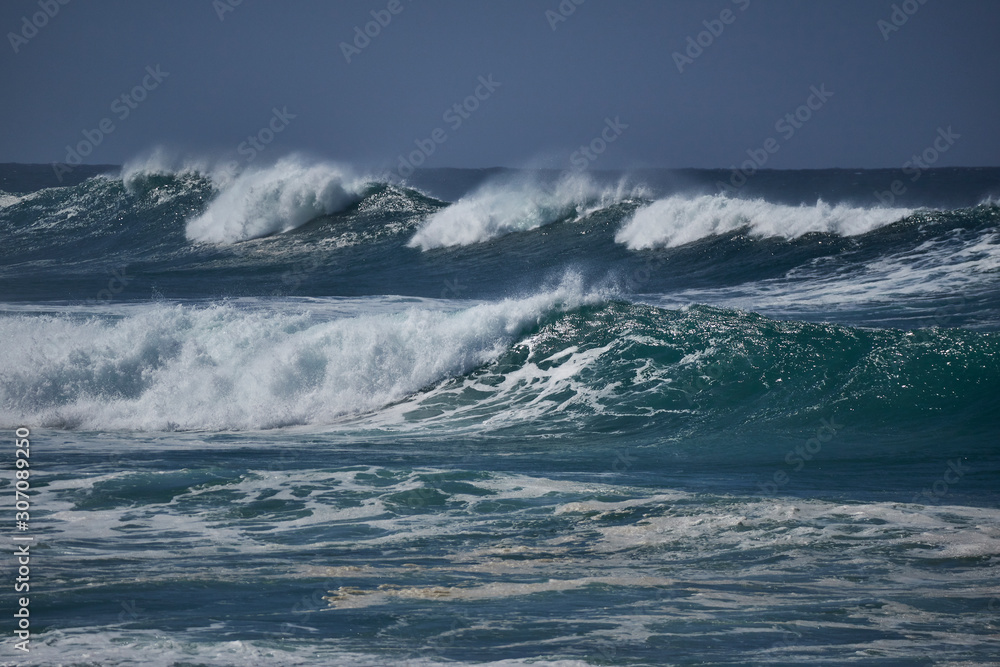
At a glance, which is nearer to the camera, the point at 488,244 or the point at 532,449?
the point at 532,449

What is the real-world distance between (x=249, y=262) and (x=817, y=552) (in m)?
21.4

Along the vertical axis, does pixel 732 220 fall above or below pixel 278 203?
below

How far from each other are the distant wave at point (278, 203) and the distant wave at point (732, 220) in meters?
9.23

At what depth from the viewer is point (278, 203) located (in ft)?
97.8

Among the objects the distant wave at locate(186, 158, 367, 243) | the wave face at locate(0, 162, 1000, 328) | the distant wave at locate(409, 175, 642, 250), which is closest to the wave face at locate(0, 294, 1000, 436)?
the wave face at locate(0, 162, 1000, 328)

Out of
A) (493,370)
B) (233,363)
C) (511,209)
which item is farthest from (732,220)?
(233,363)

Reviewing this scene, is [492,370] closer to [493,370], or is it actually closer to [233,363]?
[493,370]

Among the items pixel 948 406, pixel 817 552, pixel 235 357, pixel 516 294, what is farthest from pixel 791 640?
pixel 516 294

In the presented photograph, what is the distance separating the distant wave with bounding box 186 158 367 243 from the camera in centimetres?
2923

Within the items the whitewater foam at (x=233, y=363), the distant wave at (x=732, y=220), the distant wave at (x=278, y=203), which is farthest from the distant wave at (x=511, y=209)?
the whitewater foam at (x=233, y=363)

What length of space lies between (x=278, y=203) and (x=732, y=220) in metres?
13.7

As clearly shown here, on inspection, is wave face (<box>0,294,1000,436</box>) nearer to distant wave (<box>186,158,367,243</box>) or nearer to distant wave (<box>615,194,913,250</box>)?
distant wave (<box>615,194,913,250</box>)

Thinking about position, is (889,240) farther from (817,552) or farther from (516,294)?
(817,552)

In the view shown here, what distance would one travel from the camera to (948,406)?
36.3 feet
